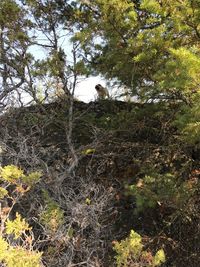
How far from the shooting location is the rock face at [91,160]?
18.7ft

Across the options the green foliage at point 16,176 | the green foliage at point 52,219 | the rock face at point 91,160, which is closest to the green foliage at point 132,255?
the rock face at point 91,160

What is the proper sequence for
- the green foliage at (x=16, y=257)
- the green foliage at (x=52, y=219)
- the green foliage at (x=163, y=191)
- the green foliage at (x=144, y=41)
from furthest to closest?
1. the green foliage at (x=163, y=191)
2. the green foliage at (x=52, y=219)
3. the green foliage at (x=144, y=41)
4. the green foliage at (x=16, y=257)

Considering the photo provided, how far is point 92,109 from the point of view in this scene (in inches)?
327

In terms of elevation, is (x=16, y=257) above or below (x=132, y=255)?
above

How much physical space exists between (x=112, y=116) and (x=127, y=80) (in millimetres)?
1233

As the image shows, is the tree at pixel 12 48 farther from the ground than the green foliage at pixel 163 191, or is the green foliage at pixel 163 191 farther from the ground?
the tree at pixel 12 48

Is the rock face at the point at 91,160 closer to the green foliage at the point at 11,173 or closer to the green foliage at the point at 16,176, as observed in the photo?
the green foliage at the point at 16,176

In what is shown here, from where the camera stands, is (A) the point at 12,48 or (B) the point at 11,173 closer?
(B) the point at 11,173

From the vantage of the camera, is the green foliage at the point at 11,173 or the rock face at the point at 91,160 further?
the rock face at the point at 91,160

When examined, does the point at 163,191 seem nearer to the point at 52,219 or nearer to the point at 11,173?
the point at 52,219

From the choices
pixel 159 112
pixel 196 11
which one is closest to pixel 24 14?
pixel 159 112

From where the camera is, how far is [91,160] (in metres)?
7.14

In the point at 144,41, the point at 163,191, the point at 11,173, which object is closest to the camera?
the point at 11,173

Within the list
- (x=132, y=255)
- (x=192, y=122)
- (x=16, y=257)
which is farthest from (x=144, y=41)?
(x=16, y=257)
